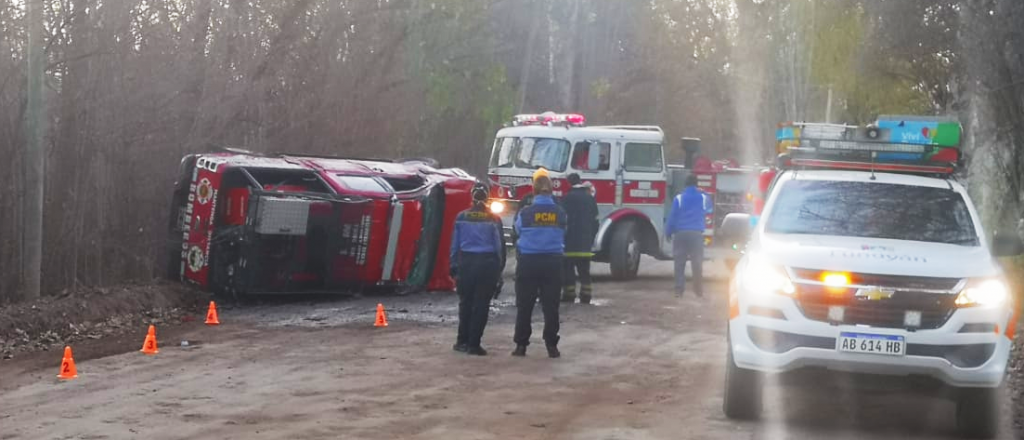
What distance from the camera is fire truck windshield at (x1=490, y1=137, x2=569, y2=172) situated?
71.7 ft

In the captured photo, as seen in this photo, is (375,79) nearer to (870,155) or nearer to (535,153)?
(535,153)

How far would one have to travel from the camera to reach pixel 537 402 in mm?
10609

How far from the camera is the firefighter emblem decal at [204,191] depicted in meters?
17.3

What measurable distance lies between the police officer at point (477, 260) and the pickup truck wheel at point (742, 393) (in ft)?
12.5

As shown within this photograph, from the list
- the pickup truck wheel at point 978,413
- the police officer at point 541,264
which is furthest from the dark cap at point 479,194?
the pickup truck wheel at point 978,413

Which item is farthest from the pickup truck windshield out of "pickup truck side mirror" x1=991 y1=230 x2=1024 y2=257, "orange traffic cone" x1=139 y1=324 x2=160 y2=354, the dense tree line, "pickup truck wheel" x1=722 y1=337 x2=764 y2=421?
the dense tree line

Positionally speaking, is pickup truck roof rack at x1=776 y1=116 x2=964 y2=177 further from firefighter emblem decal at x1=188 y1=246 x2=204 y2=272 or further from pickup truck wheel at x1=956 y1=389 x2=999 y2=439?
firefighter emblem decal at x1=188 y1=246 x2=204 y2=272

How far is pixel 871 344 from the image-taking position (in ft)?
30.4

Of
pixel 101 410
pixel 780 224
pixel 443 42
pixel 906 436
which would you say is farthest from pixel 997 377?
pixel 443 42

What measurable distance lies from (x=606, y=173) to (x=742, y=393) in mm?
12499

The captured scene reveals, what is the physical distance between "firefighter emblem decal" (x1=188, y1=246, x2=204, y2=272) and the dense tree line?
1.16 metres

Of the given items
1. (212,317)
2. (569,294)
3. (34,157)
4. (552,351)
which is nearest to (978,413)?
(552,351)

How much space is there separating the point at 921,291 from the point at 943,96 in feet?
91.7

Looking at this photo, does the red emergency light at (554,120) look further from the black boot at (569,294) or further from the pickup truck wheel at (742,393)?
the pickup truck wheel at (742,393)
